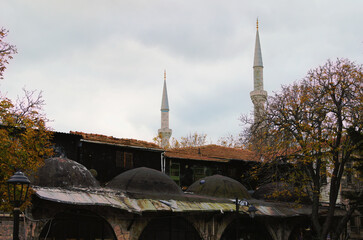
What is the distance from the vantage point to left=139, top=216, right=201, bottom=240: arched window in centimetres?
2259

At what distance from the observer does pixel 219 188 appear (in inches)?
1120

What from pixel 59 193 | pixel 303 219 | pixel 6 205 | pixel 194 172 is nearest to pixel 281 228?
pixel 303 219

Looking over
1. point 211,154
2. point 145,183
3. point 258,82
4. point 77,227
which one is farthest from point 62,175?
point 258,82

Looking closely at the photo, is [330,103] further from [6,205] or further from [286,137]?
[6,205]

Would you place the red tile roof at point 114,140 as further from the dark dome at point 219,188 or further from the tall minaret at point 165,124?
the tall minaret at point 165,124

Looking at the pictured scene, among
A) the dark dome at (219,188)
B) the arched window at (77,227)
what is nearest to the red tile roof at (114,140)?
the dark dome at (219,188)

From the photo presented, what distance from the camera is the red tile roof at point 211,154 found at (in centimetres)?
3268

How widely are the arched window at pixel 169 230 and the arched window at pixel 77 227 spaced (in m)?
2.28

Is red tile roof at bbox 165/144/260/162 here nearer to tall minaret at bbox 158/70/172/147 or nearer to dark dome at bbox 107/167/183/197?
dark dome at bbox 107/167/183/197

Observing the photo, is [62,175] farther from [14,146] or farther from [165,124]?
[165,124]

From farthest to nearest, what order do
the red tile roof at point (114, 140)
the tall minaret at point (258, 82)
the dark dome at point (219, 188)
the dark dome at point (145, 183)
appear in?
1. the tall minaret at point (258, 82)
2. the dark dome at point (219, 188)
3. the red tile roof at point (114, 140)
4. the dark dome at point (145, 183)

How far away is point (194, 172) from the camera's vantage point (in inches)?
1292

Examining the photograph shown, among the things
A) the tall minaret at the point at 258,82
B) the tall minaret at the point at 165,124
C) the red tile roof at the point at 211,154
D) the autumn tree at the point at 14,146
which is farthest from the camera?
the tall minaret at the point at 165,124

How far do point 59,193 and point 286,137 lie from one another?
12.4 m
